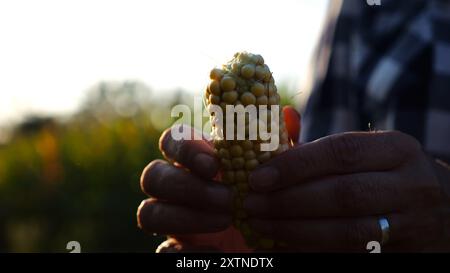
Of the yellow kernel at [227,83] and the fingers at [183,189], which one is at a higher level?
the yellow kernel at [227,83]

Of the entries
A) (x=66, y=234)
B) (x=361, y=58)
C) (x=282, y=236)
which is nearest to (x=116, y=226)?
(x=66, y=234)

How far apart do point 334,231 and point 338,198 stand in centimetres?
10

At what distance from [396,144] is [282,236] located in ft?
1.35

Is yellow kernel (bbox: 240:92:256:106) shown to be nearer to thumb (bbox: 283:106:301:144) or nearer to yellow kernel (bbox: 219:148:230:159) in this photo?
yellow kernel (bbox: 219:148:230:159)

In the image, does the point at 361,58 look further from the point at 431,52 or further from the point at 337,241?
the point at 337,241

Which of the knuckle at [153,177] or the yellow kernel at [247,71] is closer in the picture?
Result: the yellow kernel at [247,71]

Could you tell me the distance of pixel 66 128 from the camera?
30.3 ft

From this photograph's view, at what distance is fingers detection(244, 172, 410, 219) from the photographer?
1.57 meters

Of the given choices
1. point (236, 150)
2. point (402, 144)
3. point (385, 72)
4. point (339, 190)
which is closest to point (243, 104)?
point (236, 150)

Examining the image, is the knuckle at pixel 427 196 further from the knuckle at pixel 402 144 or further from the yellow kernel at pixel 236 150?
the yellow kernel at pixel 236 150

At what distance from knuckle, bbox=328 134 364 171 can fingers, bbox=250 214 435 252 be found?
0.53 ft

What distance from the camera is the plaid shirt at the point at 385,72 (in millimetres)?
2875

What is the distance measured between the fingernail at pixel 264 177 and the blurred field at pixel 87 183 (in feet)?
17.5

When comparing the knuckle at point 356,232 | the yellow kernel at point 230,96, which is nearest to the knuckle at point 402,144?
the knuckle at point 356,232
